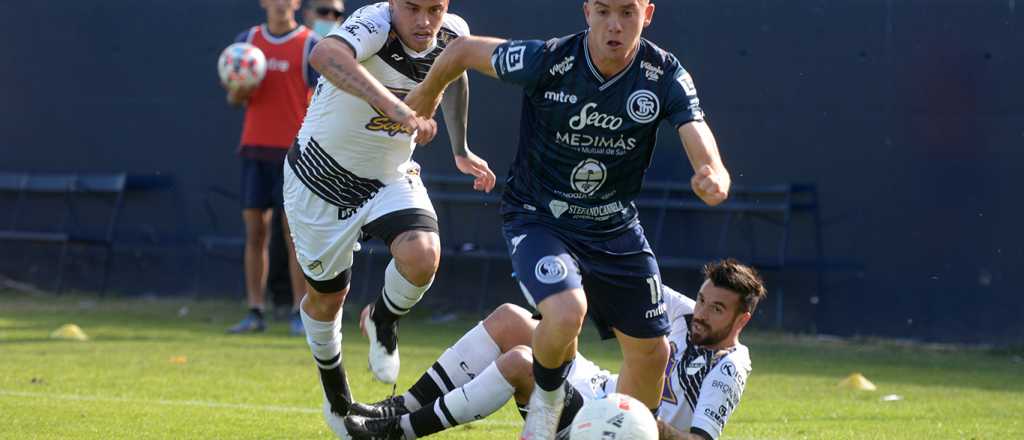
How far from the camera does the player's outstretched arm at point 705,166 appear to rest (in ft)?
16.5

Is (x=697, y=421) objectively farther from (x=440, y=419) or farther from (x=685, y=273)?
(x=685, y=273)

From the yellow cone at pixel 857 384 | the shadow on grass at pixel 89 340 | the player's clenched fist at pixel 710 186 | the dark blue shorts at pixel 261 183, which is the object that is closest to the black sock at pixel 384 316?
the player's clenched fist at pixel 710 186

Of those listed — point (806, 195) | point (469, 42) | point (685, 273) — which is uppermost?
point (469, 42)

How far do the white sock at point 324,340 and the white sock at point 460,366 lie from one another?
2.53 feet

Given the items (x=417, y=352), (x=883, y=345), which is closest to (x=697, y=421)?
(x=417, y=352)

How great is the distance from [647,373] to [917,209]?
698 cm

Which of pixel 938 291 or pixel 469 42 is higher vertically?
pixel 469 42

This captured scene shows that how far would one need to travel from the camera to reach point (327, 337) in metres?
7.07

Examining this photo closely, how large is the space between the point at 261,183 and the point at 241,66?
3.28 ft

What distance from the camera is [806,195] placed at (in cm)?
1274

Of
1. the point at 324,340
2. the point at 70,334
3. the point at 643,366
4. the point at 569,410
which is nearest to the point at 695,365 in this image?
the point at 643,366

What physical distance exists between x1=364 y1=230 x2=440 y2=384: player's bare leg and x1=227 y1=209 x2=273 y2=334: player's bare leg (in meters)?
5.23

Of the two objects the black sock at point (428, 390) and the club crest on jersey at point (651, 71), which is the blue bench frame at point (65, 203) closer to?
the black sock at point (428, 390)

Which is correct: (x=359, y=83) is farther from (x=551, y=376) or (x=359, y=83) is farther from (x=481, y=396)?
(x=551, y=376)
